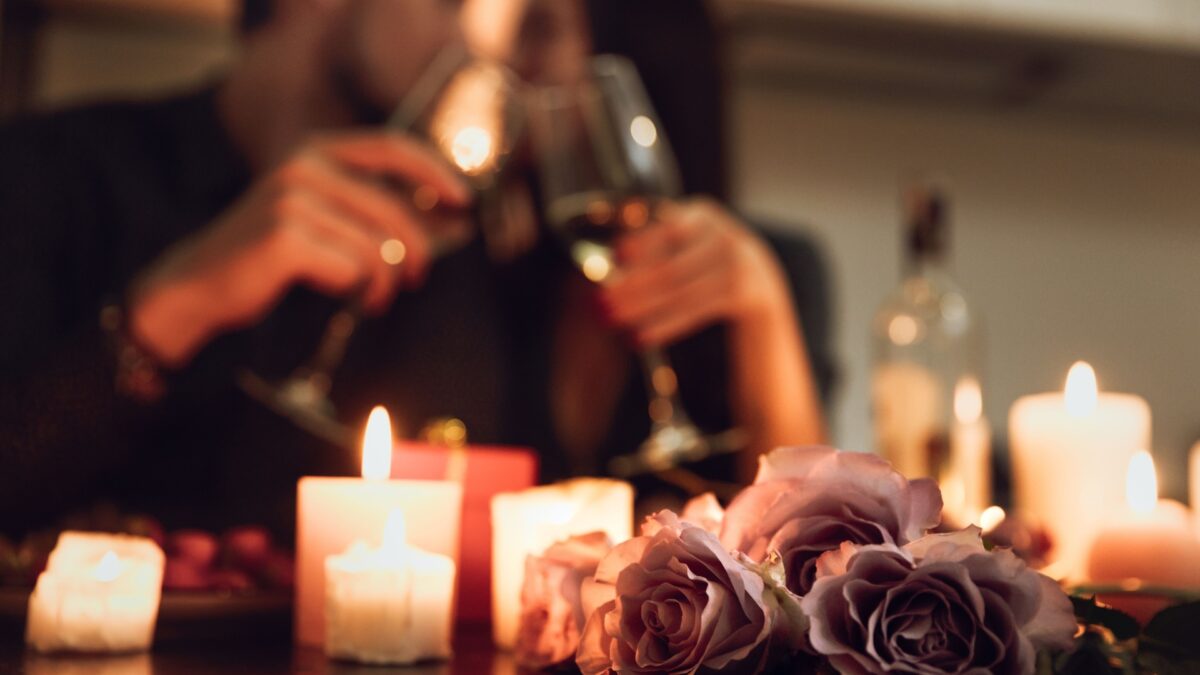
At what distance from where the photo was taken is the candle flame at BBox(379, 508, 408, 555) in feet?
1.41

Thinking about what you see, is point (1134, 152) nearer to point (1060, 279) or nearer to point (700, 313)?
point (1060, 279)

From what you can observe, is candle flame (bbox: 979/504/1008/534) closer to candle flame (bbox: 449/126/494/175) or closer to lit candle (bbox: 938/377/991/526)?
lit candle (bbox: 938/377/991/526)

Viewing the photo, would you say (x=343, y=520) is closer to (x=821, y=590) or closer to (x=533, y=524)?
(x=533, y=524)

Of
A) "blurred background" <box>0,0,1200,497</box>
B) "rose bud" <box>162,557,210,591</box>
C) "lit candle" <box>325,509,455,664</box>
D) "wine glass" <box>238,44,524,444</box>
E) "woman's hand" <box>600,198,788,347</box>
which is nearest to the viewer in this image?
"lit candle" <box>325,509,455,664</box>

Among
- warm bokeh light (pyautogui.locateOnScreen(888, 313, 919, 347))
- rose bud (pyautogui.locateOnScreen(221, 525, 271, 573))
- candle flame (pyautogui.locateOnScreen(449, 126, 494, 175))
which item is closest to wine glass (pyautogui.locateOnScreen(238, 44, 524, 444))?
candle flame (pyautogui.locateOnScreen(449, 126, 494, 175))

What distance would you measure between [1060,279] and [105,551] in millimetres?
2110

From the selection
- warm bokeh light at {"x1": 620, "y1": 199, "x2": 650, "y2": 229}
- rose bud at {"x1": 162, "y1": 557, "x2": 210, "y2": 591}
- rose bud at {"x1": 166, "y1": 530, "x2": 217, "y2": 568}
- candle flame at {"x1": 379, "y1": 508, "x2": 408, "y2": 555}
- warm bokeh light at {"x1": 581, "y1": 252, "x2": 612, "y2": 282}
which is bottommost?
rose bud at {"x1": 162, "y1": 557, "x2": 210, "y2": 591}

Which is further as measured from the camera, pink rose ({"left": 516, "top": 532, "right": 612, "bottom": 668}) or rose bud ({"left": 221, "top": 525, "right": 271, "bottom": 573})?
rose bud ({"left": 221, "top": 525, "right": 271, "bottom": 573})

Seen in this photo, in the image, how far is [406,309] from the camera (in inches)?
61.6

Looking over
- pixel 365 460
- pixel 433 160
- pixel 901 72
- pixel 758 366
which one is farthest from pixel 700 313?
pixel 901 72

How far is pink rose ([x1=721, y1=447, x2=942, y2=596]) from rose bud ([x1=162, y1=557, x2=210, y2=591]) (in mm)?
287

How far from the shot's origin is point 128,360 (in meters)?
1.05

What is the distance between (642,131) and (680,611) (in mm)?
611

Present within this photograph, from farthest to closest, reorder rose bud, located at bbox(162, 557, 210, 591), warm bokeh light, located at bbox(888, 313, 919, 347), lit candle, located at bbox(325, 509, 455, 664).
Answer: warm bokeh light, located at bbox(888, 313, 919, 347) → rose bud, located at bbox(162, 557, 210, 591) → lit candle, located at bbox(325, 509, 455, 664)
